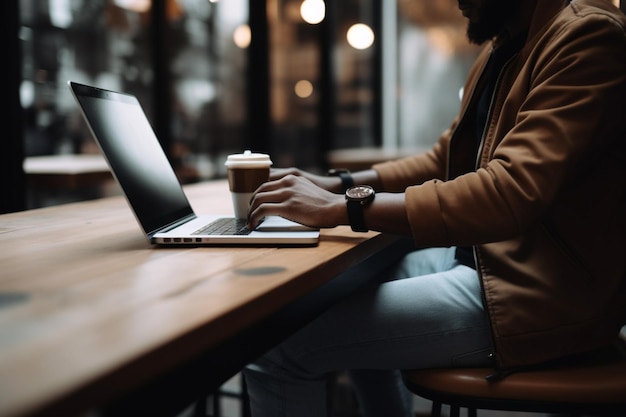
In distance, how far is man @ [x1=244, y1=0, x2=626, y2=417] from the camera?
96 cm

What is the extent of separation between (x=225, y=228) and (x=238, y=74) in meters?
3.22

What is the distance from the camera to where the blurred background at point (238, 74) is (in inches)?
109

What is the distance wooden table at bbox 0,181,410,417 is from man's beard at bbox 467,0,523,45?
558 millimetres

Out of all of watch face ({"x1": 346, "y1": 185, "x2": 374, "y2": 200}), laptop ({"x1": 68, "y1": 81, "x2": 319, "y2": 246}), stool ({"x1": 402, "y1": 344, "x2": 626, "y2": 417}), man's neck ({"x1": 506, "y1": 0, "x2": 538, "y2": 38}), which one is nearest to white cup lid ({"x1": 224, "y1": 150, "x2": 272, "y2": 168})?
A: laptop ({"x1": 68, "y1": 81, "x2": 319, "y2": 246})

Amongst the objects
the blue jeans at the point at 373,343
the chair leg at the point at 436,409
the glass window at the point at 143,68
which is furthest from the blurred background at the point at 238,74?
the chair leg at the point at 436,409

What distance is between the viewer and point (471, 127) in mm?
1414

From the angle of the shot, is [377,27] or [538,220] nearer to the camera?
[538,220]

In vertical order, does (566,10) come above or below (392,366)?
above

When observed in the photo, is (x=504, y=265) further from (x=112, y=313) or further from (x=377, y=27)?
(x=377, y=27)

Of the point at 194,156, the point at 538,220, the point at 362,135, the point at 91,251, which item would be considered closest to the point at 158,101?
the point at 194,156

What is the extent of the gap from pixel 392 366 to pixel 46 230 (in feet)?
2.32

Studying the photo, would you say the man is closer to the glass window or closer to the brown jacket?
the brown jacket

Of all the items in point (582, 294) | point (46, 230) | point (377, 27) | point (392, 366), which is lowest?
point (392, 366)

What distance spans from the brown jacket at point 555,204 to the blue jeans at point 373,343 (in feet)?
0.22
